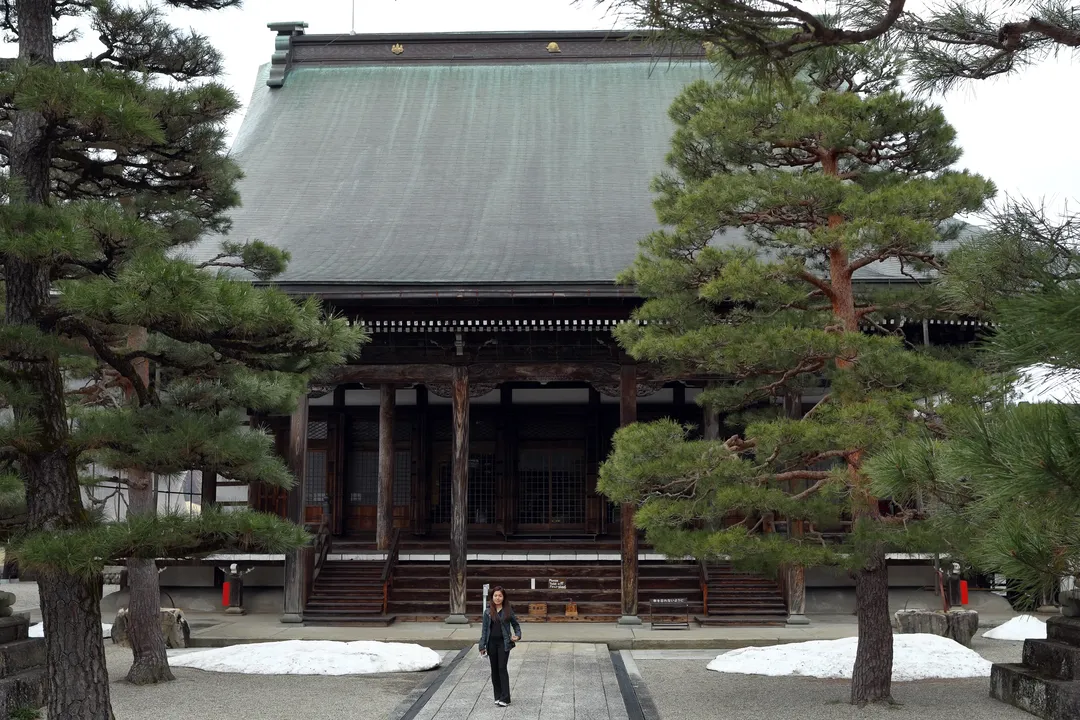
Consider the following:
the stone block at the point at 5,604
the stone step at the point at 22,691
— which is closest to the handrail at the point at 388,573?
the stone block at the point at 5,604

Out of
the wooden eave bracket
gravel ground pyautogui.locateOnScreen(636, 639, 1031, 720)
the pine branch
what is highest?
the wooden eave bracket

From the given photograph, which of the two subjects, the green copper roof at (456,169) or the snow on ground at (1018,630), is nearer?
the snow on ground at (1018,630)

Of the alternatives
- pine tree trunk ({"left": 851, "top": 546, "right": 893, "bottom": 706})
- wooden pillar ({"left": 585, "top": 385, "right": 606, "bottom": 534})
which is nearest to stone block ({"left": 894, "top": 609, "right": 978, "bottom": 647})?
pine tree trunk ({"left": 851, "top": 546, "right": 893, "bottom": 706})

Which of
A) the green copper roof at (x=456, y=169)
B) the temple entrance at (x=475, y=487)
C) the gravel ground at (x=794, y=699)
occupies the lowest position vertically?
the gravel ground at (x=794, y=699)

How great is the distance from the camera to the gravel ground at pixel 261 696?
29.7ft

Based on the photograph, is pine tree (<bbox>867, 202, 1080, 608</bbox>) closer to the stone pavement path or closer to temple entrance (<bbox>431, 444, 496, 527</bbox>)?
the stone pavement path

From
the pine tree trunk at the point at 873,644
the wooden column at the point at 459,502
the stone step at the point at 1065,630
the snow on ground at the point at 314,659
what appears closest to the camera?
the stone step at the point at 1065,630

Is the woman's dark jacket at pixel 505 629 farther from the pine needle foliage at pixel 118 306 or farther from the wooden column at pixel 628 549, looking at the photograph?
the wooden column at pixel 628 549

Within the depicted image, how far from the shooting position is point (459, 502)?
49.6ft

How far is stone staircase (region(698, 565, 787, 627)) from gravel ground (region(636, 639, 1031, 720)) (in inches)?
149

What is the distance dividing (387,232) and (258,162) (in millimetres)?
4486

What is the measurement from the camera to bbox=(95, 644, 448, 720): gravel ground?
905 centimetres

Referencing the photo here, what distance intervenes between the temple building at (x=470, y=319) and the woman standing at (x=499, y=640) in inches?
200

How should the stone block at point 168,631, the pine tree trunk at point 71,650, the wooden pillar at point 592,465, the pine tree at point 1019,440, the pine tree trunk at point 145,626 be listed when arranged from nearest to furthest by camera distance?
the pine tree at point 1019,440 → the pine tree trunk at point 71,650 → the pine tree trunk at point 145,626 → the stone block at point 168,631 → the wooden pillar at point 592,465
